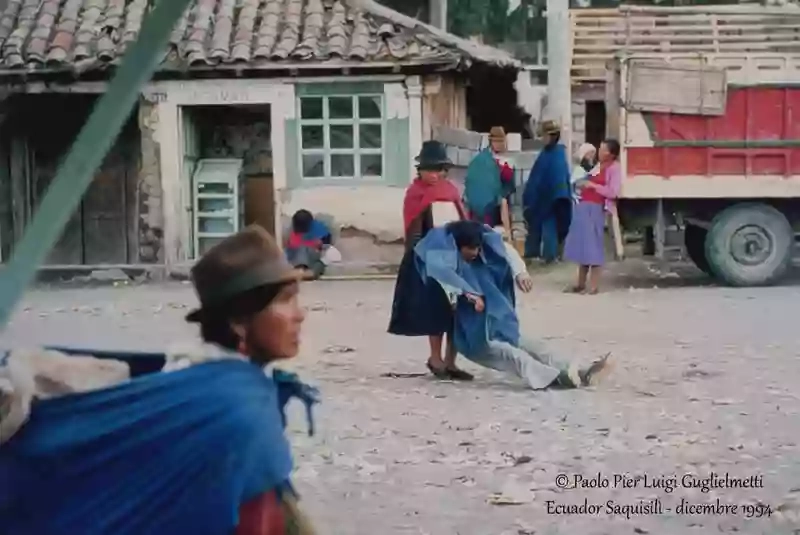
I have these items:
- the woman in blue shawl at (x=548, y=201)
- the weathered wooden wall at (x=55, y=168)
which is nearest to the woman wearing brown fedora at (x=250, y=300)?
the woman in blue shawl at (x=548, y=201)

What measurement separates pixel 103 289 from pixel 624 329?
717 cm

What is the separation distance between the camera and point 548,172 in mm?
16797

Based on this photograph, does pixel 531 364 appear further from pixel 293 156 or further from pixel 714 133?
pixel 293 156

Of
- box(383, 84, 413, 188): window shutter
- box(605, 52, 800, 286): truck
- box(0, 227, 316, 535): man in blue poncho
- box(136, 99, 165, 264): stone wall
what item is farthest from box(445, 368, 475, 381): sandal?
box(136, 99, 165, 264): stone wall

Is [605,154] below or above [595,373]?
above

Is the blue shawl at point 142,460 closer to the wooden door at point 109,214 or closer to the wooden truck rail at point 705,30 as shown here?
the wooden truck rail at point 705,30

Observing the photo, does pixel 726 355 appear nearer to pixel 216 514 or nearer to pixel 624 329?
pixel 624 329

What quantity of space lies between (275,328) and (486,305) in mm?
6009

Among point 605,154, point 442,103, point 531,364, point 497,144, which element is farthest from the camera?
point 442,103

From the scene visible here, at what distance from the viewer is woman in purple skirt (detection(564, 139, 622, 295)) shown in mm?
14164

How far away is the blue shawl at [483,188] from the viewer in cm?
1670

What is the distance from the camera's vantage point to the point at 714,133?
1488 centimetres

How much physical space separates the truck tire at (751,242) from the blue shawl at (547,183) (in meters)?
2.16

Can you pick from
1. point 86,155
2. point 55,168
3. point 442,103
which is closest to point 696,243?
point 442,103
